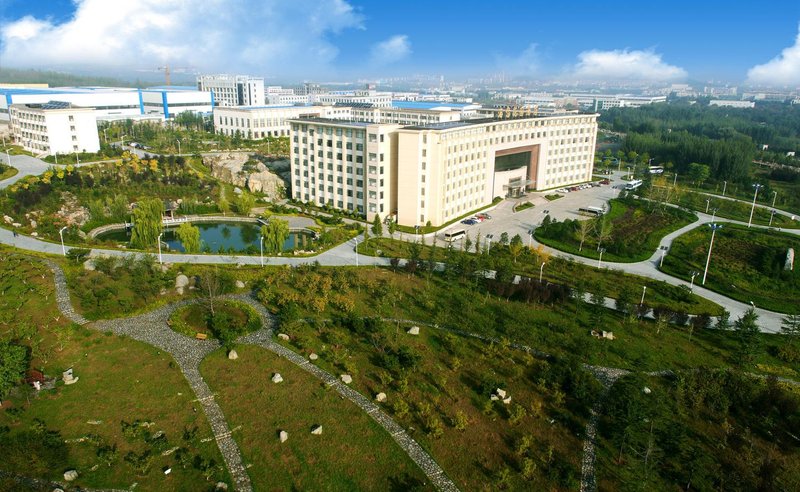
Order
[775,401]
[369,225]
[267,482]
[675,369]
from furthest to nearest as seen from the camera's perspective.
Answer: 1. [369,225]
2. [675,369]
3. [775,401]
4. [267,482]

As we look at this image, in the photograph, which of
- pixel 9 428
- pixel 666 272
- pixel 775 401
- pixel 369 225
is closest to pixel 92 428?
pixel 9 428

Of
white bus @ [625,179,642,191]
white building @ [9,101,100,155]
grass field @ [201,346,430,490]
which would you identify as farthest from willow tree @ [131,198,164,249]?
white bus @ [625,179,642,191]

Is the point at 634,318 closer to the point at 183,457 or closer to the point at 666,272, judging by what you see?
the point at 666,272

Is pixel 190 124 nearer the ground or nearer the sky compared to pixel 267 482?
nearer the sky

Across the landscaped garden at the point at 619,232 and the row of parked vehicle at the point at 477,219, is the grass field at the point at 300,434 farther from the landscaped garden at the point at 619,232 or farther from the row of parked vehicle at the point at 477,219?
the row of parked vehicle at the point at 477,219

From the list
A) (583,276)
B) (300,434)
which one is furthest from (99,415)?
(583,276)

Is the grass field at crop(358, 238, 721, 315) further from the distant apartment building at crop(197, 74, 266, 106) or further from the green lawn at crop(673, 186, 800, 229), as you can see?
the distant apartment building at crop(197, 74, 266, 106)
